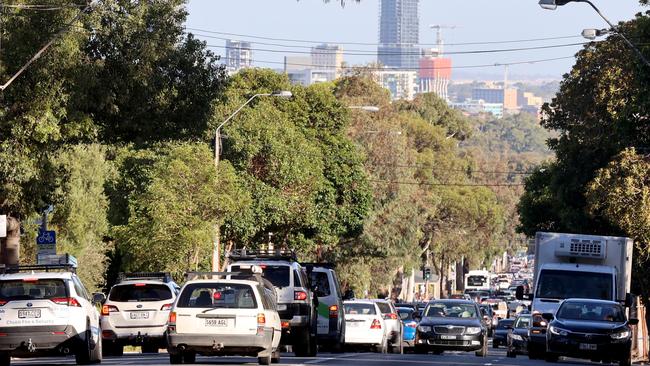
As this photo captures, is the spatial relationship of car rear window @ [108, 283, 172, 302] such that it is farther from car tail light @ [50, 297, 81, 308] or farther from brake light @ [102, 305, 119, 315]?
car tail light @ [50, 297, 81, 308]

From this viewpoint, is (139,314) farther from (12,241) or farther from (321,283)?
(12,241)

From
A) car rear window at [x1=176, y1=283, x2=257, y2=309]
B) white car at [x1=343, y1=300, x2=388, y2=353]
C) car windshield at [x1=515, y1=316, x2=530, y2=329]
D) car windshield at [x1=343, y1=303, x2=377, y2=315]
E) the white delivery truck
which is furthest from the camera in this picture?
car windshield at [x1=515, y1=316, x2=530, y2=329]

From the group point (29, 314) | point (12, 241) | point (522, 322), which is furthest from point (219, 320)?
point (522, 322)

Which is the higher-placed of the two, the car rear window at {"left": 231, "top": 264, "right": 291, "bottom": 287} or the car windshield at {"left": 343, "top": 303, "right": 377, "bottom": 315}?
the car rear window at {"left": 231, "top": 264, "right": 291, "bottom": 287}

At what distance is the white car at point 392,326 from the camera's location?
4494 centimetres

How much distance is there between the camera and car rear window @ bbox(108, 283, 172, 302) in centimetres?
3366

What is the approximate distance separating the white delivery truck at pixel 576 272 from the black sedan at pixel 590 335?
292cm

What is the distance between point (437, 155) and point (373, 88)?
859 inches

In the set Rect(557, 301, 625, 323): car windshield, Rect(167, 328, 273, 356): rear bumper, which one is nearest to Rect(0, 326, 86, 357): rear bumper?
Rect(167, 328, 273, 356): rear bumper

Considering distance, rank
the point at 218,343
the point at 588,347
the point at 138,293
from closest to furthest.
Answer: the point at 218,343
the point at 588,347
the point at 138,293

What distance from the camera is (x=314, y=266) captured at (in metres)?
36.3

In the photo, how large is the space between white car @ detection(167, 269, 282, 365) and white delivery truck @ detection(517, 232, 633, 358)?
43.3 feet

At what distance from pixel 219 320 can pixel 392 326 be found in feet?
66.4

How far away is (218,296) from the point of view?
2558 cm
